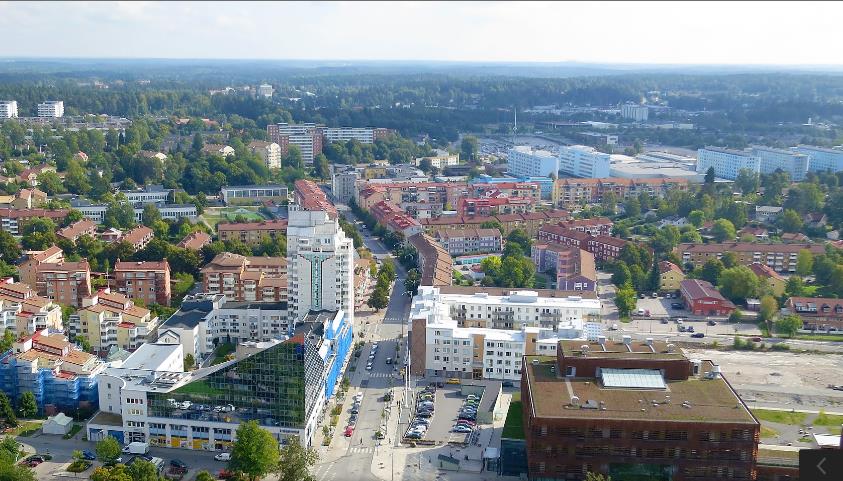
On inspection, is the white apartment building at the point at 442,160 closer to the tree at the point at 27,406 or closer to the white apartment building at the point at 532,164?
the white apartment building at the point at 532,164

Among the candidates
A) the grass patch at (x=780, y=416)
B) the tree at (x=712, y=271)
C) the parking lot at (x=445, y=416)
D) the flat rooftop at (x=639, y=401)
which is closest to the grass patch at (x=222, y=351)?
the parking lot at (x=445, y=416)

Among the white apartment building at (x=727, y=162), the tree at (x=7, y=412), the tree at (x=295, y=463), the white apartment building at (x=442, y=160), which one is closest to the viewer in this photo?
the tree at (x=295, y=463)

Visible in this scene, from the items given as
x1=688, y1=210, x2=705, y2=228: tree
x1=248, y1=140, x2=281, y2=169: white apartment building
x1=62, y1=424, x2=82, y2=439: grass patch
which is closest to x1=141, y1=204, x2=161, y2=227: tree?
x1=248, y1=140, x2=281, y2=169: white apartment building

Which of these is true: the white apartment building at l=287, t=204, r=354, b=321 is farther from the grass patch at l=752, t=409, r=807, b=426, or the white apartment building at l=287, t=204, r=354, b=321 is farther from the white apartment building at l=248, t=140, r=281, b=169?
the white apartment building at l=248, t=140, r=281, b=169

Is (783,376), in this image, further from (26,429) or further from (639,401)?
(26,429)

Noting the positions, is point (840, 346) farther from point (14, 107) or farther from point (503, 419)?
point (14, 107)
